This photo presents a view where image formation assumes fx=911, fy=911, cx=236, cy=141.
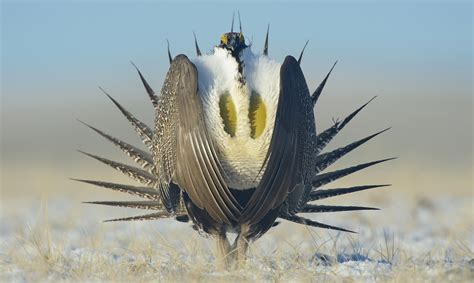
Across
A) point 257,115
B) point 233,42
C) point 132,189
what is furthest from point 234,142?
point 132,189

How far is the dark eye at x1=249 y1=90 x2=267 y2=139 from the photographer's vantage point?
454 cm

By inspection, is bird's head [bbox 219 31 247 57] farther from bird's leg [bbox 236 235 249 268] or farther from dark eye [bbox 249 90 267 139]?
bird's leg [bbox 236 235 249 268]

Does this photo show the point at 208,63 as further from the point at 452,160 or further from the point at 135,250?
the point at 452,160

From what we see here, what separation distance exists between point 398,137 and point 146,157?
3133 cm

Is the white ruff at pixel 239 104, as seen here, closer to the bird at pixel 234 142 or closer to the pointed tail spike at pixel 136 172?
the bird at pixel 234 142

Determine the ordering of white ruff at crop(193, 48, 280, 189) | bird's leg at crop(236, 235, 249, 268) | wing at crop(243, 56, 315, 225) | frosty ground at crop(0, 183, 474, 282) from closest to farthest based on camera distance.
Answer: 1. frosty ground at crop(0, 183, 474, 282)
2. wing at crop(243, 56, 315, 225)
3. white ruff at crop(193, 48, 280, 189)
4. bird's leg at crop(236, 235, 249, 268)

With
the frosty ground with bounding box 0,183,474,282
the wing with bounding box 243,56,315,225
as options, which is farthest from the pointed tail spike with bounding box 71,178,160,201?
the wing with bounding box 243,56,315,225

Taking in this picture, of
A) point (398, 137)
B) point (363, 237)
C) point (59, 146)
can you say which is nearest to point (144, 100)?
point (59, 146)

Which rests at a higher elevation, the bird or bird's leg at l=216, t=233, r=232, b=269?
the bird

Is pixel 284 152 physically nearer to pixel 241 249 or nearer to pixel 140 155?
pixel 241 249

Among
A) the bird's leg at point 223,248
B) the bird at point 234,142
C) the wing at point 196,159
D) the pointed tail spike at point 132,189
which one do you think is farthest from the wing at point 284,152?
the pointed tail spike at point 132,189

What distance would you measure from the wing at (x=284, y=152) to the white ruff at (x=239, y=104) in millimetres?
98

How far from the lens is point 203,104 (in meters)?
4.53

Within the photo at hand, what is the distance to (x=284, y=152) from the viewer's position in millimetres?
4445
